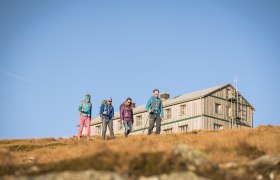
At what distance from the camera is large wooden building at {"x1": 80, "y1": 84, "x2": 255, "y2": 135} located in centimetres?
5394

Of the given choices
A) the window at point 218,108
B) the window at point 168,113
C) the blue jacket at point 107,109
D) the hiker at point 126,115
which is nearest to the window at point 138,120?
the window at point 168,113

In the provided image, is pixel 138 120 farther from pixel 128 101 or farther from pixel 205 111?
pixel 128 101

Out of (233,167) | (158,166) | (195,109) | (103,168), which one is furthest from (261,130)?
(195,109)

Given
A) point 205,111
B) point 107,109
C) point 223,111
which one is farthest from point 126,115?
point 223,111

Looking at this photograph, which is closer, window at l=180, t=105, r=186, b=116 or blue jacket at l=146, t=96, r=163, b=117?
blue jacket at l=146, t=96, r=163, b=117

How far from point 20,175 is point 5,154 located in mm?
1833

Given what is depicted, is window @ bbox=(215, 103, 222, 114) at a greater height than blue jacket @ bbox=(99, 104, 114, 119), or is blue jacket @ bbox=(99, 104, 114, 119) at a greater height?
window @ bbox=(215, 103, 222, 114)

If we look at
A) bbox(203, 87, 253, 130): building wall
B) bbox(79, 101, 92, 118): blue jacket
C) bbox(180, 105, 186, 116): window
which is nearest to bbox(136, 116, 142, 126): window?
bbox(180, 105, 186, 116): window

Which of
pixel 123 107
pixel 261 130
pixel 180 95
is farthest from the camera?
pixel 180 95

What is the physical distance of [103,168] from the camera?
1030 cm

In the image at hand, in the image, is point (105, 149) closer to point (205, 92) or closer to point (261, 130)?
point (261, 130)

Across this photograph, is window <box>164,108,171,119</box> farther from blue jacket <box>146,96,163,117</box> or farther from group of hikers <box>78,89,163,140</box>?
blue jacket <box>146,96,163,117</box>

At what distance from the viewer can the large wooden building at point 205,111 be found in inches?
2124

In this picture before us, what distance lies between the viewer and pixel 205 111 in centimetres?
5369
